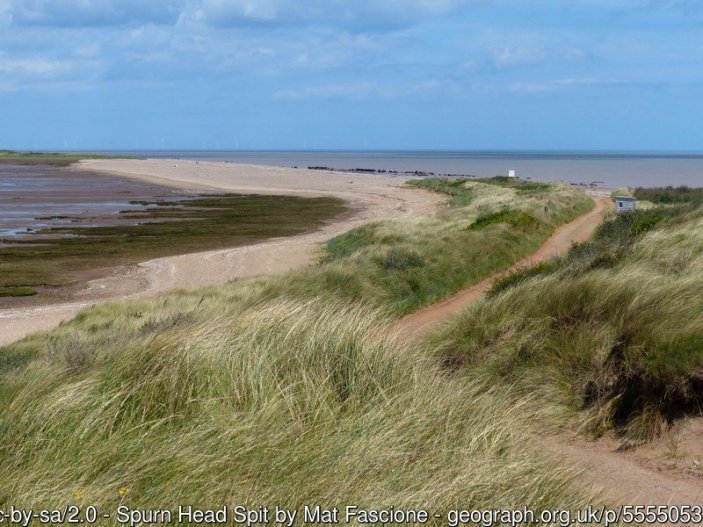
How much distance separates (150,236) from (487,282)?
20686 millimetres

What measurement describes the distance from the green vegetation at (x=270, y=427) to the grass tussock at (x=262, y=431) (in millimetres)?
10

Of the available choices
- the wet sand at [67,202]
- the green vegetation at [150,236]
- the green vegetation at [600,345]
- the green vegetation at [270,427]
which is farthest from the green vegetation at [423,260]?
the wet sand at [67,202]

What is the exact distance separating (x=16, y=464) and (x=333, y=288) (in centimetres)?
1023

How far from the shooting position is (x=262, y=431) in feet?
15.6

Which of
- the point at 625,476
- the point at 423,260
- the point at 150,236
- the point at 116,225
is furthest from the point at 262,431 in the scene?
the point at 116,225

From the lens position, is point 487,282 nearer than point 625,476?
No

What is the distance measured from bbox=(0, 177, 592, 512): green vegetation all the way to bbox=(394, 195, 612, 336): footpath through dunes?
5.70 feet

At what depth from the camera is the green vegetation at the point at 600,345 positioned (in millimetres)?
6672

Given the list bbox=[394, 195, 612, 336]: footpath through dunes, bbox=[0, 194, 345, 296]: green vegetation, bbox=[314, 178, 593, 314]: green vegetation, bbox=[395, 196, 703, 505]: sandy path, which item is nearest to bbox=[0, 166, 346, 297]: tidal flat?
bbox=[0, 194, 345, 296]: green vegetation

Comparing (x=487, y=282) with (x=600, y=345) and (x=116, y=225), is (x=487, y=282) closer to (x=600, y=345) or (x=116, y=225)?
(x=600, y=345)

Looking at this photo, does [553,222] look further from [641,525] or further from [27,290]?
[641,525]

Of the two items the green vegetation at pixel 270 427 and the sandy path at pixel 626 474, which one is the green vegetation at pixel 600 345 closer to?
the sandy path at pixel 626 474

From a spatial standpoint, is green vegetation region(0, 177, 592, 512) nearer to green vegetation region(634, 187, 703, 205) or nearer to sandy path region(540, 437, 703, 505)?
sandy path region(540, 437, 703, 505)

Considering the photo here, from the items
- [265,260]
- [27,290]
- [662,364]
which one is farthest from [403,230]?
[662,364]
